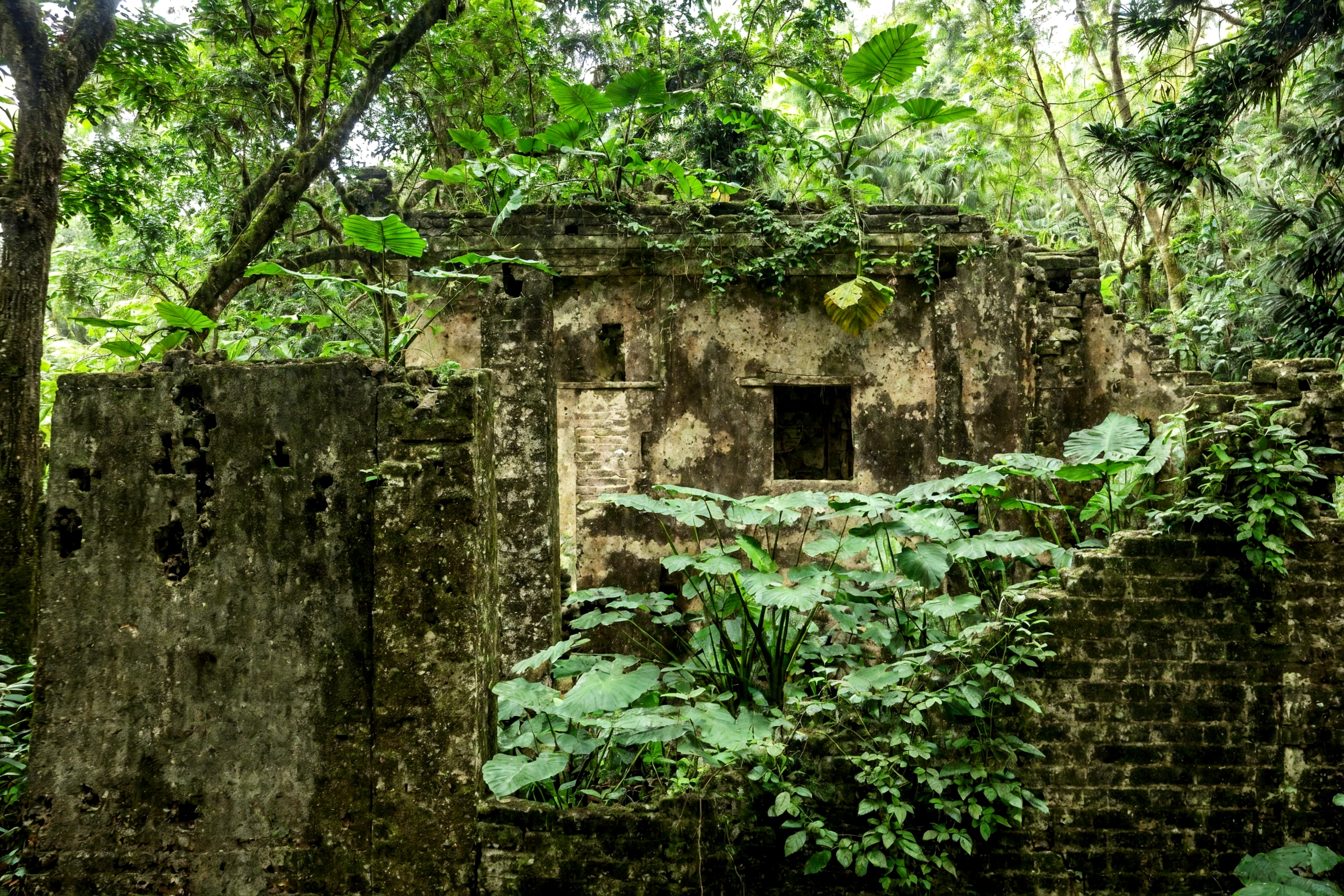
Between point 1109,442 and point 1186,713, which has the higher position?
point 1109,442

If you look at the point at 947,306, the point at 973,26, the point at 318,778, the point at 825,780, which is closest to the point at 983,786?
the point at 825,780

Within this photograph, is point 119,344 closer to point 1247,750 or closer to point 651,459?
point 651,459

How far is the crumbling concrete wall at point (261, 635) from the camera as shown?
11.8 feet

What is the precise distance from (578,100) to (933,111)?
3088 mm

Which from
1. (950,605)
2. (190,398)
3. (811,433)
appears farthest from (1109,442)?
(190,398)

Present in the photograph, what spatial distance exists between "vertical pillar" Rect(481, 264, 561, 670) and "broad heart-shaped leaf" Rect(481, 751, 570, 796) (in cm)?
279

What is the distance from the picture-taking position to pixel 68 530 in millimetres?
3727

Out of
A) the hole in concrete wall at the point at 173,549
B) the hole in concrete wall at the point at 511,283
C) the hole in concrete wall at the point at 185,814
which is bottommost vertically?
the hole in concrete wall at the point at 185,814

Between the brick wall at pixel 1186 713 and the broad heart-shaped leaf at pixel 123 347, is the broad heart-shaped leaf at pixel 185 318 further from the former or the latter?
the brick wall at pixel 1186 713

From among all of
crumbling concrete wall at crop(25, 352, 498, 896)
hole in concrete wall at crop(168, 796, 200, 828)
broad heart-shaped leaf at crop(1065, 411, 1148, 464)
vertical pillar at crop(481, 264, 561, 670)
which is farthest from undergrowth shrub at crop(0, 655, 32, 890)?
broad heart-shaped leaf at crop(1065, 411, 1148, 464)

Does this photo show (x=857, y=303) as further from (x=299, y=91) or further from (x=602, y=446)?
(x=299, y=91)

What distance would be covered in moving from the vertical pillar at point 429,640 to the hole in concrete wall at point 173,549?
3.08 ft

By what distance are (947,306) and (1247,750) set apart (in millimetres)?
4502

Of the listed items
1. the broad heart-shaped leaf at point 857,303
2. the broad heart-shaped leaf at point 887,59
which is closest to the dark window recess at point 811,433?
the broad heart-shaped leaf at point 857,303
